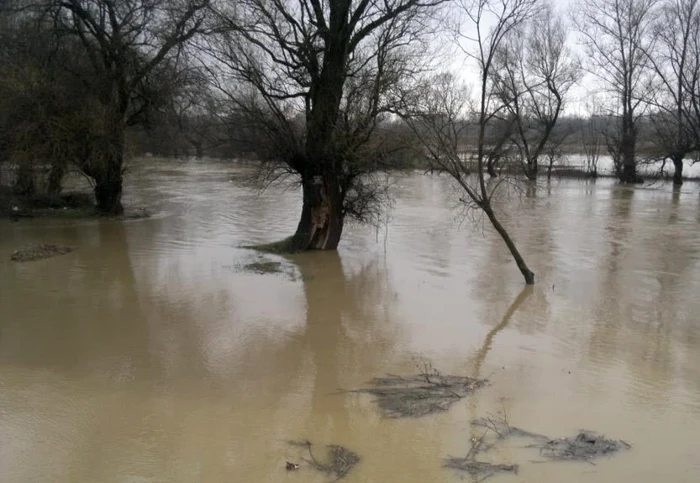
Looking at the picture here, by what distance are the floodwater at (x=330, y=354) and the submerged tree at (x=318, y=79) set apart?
9.68ft

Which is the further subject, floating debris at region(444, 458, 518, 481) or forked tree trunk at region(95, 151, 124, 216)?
forked tree trunk at region(95, 151, 124, 216)

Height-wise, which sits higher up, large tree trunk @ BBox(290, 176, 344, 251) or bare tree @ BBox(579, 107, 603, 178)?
bare tree @ BBox(579, 107, 603, 178)

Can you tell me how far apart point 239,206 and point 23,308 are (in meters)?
18.4

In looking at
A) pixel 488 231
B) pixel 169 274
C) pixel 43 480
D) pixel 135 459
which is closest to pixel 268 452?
pixel 135 459

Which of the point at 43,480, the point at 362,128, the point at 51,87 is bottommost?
the point at 43,480

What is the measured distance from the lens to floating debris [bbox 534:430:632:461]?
5.94m

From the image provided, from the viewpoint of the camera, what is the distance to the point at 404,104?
15.3 metres

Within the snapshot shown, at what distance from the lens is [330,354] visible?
9.20 metres

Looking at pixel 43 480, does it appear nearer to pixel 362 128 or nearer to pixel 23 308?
pixel 23 308

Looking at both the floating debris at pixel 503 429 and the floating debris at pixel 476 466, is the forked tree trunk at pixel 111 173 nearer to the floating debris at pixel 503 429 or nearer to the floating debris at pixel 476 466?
the floating debris at pixel 503 429

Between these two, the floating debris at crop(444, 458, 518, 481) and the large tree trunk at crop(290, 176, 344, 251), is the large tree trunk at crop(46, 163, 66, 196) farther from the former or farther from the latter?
the floating debris at crop(444, 458, 518, 481)

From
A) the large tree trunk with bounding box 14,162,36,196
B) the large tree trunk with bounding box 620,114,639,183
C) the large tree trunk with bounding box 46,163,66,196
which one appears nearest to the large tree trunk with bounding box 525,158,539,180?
the large tree trunk with bounding box 620,114,639,183

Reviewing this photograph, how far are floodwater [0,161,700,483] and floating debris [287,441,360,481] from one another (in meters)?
0.11

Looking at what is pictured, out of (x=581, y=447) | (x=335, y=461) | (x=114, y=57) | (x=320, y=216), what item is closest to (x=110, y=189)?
(x=114, y=57)
